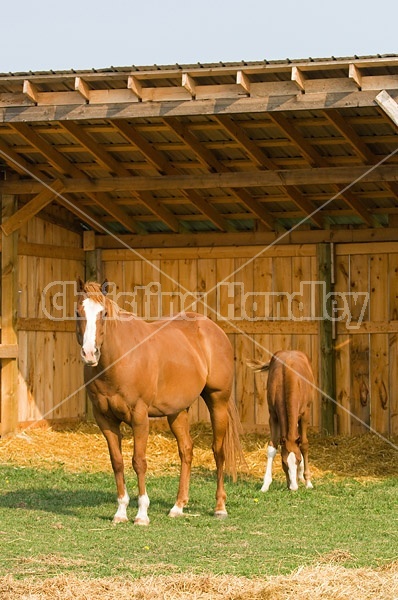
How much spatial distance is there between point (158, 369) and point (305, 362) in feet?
9.03

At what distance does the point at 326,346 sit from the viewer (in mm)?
13891

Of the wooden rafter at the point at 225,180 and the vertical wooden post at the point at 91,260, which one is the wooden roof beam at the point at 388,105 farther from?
the vertical wooden post at the point at 91,260

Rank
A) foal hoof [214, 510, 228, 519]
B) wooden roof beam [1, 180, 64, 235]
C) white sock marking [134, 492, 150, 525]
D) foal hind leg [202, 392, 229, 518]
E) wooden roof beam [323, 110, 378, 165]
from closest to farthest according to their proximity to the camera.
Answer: white sock marking [134, 492, 150, 525], foal hoof [214, 510, 228, 519], foal hind leg [202, 392, 229, 518], wooden roof beam [323, 110, 378, 165], wooden roof beam [1, 180, 64, 235]

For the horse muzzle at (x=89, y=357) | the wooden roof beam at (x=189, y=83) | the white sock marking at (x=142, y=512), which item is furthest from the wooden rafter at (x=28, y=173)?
the white sock marking at (x=142, y=512)

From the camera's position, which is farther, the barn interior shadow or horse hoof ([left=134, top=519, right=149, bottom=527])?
the barn interior shadow

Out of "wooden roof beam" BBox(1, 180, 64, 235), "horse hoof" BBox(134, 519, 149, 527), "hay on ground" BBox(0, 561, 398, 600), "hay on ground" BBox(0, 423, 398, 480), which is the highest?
"wooden roof beam" BBox(1, 180, 64, 235)

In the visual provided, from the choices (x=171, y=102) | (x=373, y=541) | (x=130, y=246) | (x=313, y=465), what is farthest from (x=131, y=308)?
(x=373, y=541)

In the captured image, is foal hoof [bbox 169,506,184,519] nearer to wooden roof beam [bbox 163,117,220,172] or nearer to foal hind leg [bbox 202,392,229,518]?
foal hind leg [bbox 202,392,229,518]

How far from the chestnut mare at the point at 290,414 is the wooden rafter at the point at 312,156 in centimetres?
240

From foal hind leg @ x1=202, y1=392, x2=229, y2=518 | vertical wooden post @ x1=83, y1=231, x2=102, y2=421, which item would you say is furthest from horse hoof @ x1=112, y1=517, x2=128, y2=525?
vertical wooden post @ x1=83, y1=231, x2=102, y2=421

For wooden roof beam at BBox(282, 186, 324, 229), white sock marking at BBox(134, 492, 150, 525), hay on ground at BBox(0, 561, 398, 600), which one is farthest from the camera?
wooden roof beam at BBox(282, 186, 324, 229)

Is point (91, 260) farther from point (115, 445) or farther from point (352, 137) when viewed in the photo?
point (115, 445)

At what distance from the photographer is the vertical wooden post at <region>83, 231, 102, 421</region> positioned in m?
14.9

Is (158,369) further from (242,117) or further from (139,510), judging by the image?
(242,117)
